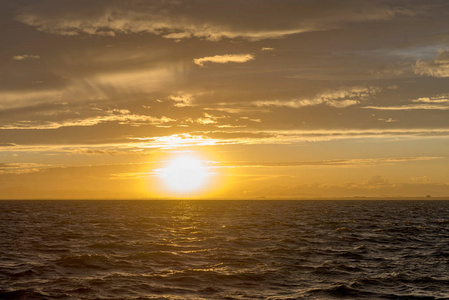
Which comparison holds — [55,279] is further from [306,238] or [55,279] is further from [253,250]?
[306,238]

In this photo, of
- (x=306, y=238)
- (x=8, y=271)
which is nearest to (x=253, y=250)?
(x=306, y=238)

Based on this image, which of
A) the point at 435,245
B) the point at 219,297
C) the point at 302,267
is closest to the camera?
the point at 219,297

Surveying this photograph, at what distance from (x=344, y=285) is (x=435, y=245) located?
69.8 ft

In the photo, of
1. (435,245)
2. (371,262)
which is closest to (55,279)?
(371,262)

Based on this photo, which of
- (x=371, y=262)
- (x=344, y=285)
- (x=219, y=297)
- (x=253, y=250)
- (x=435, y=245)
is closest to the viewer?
(x=219, y=297)

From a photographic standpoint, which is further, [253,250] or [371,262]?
[253,250]

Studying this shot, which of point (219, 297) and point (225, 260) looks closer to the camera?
point (219, 297)

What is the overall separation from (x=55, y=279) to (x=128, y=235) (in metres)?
23.2

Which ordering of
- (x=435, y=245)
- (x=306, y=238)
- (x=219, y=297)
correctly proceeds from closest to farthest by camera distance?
(x=219, y=297)
(x=435, y=245)
(x=306, y=238)

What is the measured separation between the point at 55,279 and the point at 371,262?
2031 centimetres

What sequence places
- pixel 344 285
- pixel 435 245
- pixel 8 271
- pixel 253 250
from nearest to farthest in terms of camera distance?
pixel 344 285, pixel 8 271, pixel 253 250, pixel 435 245

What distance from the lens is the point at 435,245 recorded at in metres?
40.8

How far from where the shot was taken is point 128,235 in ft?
157

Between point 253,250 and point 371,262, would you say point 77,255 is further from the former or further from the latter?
point 371,262
